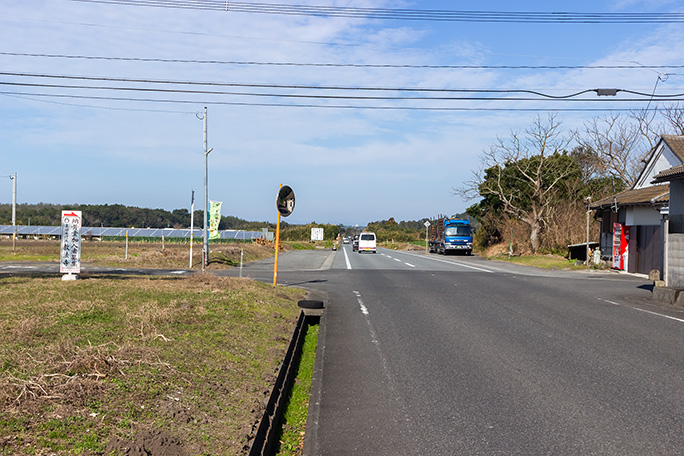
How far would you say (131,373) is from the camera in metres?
5.34

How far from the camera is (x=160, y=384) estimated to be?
518 cm

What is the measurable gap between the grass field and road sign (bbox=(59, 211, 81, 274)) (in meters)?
3.81

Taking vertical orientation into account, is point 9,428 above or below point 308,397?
above

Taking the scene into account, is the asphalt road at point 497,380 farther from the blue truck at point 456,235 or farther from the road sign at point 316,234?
the road sign at point 316,234

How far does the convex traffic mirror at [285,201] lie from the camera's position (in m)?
15.6

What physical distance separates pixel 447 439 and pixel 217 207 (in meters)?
26.7

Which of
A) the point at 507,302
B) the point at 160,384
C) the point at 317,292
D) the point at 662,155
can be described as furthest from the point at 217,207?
the point at 160,384

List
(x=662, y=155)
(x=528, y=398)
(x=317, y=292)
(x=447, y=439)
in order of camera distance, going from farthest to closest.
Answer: (x=662, y=155) → (x=317, y=292) → (x=528, y=398) → (x=447, y=439)

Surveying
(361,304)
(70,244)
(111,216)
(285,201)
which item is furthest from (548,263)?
(111,216)

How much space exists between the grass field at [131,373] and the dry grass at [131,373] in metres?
0.01

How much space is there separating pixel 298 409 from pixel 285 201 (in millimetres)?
10322

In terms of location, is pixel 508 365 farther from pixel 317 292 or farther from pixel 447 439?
pixel 317 292

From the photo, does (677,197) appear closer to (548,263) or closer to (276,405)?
(276,405)

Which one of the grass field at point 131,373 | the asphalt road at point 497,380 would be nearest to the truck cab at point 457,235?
the asphalt road at point 497,380
